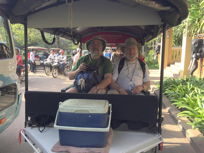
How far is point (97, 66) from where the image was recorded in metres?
3.50

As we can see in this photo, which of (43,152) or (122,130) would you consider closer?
(43,152)

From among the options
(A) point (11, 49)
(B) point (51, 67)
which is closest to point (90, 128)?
(A) point (11, 49)

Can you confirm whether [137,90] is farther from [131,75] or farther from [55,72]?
[55,72]

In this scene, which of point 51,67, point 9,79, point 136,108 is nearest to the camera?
point 136,108

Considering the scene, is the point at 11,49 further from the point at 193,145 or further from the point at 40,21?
the point at 193,145

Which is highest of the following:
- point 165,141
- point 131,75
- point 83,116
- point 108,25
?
point 108,25

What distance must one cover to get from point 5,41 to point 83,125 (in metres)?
2.28

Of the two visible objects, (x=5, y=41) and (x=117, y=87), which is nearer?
(x=117, y=87)

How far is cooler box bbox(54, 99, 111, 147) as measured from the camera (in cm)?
217

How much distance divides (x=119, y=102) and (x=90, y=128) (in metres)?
0.60

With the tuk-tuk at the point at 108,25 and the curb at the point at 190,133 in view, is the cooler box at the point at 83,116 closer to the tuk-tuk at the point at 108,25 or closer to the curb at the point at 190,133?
the tuk-tuk at the point at 108,25

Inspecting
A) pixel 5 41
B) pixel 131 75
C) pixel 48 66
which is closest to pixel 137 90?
pixel 131 75

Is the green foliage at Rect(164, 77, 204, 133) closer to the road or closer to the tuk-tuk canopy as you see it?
the road

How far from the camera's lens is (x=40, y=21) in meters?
2.81
